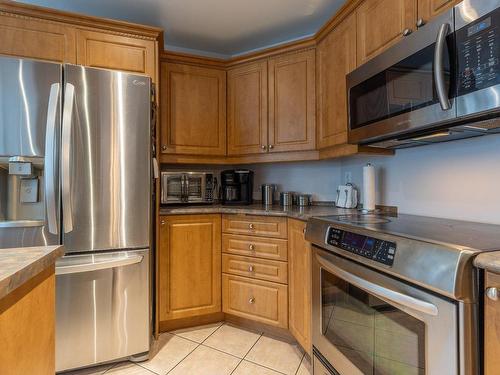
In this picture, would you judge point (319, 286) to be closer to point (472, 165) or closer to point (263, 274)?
point (263, 274)

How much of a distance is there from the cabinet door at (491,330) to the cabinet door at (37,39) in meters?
2.33

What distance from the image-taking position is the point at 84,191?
5.41 ft

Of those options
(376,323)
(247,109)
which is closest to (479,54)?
(376,323)

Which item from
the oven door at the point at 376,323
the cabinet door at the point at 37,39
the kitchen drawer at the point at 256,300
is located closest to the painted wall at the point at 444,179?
the oven door at the point at 376,323

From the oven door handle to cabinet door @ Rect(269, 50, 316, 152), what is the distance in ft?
4.00

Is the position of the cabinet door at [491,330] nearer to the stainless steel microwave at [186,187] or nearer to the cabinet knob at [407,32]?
the cabinet knob at [407,32]

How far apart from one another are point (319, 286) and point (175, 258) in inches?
44.3

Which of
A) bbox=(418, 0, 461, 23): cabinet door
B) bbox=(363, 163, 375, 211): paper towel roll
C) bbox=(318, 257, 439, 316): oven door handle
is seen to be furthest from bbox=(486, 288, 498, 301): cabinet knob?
bbox=(363, 163, 375, 211): paper towel roll

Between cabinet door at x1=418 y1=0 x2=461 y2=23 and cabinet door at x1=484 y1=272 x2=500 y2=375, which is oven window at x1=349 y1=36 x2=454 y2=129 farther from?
cabinet door at x1=484 y1=272 x2=500 y2=375

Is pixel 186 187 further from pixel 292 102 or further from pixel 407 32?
pixel 407 32

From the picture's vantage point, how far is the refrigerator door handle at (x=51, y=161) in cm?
155

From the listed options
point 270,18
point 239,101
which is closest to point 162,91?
point 239,101

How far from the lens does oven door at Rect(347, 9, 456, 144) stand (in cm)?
104

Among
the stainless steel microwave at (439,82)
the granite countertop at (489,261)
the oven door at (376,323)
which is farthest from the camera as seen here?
the stainless steel microwave at (439,82)
